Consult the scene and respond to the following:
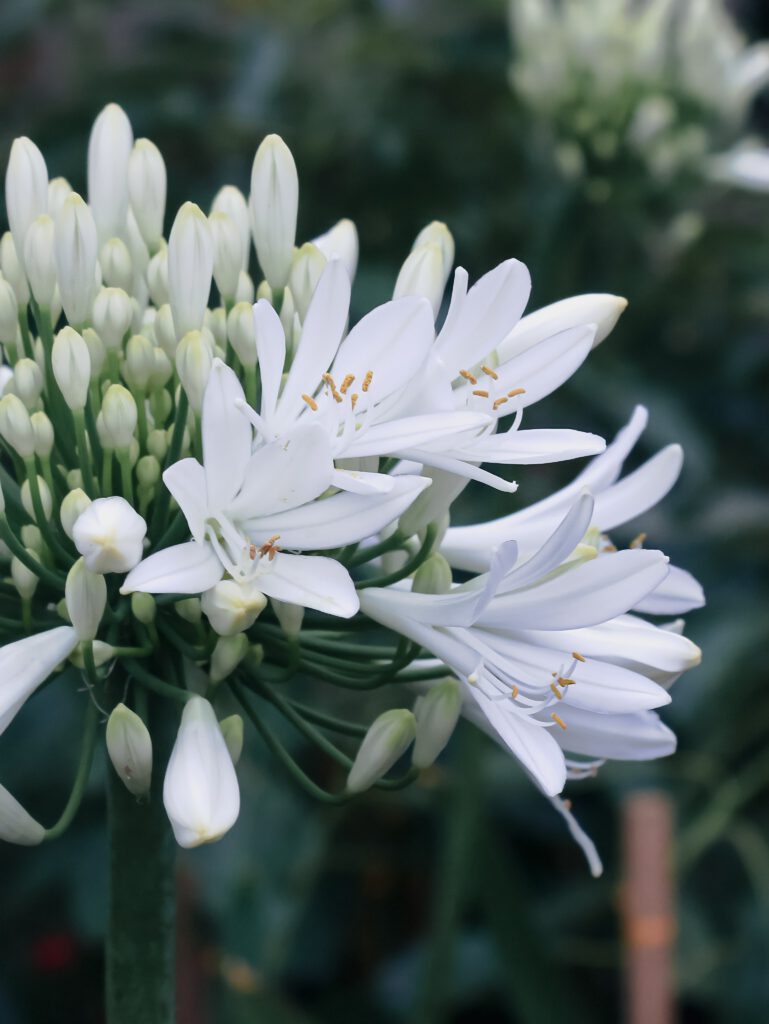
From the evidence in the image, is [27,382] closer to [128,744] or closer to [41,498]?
[41,498]

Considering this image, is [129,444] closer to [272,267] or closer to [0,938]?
[272,267]

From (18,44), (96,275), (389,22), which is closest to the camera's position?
(96,275)

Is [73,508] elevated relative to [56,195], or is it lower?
lower

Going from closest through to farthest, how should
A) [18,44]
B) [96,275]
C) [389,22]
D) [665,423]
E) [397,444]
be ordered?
1. [397,444]
2. [96,275]
3. [665,423]
4. [389,22]
5. [18,44]

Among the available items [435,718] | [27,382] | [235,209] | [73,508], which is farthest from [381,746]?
[235,209]

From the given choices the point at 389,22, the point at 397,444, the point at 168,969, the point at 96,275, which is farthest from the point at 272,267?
the point at 389,22
